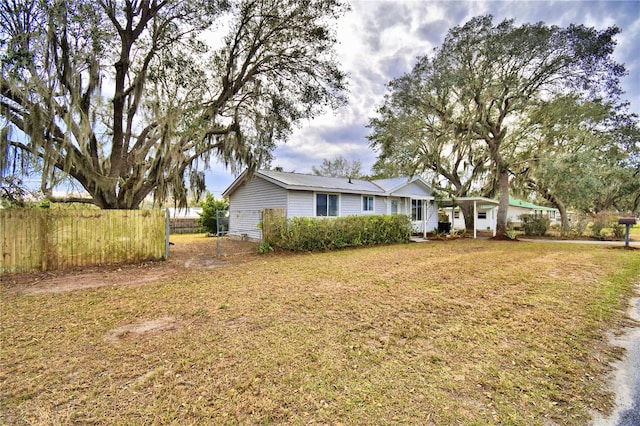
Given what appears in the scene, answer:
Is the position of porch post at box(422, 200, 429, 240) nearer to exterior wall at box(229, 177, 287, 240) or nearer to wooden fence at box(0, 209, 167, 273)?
exterior wall at box(229, 177, 287, 240)

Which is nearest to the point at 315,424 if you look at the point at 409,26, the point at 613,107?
the point at 409,26

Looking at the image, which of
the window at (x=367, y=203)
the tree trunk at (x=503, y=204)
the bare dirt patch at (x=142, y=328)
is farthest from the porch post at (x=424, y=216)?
the bare dirt patch at (x=142, y=328)

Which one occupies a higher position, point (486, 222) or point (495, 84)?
point (495, 84)

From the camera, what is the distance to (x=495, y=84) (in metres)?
13.9

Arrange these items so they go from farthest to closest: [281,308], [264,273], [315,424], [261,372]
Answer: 1. [264,273]
2. [281,308]
3. [261,372]
4. [315,424]

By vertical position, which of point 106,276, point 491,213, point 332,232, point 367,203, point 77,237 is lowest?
point 106,276

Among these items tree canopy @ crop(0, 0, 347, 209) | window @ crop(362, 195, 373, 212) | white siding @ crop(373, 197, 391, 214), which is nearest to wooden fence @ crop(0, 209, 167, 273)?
tree canopy @ crop(0, 0, 347, 209)

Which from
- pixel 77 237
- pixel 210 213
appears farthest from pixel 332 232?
pixel 210 213

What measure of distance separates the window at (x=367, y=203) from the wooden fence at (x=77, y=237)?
9356mm

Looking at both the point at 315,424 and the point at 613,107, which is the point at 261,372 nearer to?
the point at 315,424

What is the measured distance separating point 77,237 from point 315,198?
8169mm

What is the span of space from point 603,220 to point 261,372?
2155 centimetres

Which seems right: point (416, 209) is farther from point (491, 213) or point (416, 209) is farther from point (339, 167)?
point (339, 167)

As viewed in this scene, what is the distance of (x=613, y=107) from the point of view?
1786 cm
